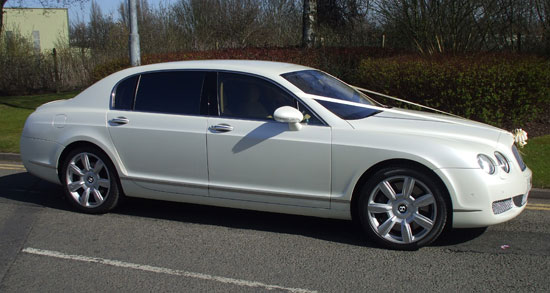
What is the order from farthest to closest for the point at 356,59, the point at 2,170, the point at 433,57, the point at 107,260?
the point at 356,59 → the point at 433,57 → the point at 2,170 → the point at 107,260

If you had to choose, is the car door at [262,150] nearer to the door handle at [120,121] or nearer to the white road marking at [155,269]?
the door handle at [120,121]

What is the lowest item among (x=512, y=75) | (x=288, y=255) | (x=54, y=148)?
(x=288, y=255)

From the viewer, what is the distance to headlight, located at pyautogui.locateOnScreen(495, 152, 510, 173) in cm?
480

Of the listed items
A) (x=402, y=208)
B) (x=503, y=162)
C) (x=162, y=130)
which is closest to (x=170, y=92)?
(x=162, y=130)

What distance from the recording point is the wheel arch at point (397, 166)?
15.6 feet

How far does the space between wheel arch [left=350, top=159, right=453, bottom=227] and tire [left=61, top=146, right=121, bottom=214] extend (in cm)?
255

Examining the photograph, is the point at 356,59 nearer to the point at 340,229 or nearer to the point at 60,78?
the point at 340,229

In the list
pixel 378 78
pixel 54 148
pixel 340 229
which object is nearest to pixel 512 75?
pixel 378 78

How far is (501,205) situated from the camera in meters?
4.74

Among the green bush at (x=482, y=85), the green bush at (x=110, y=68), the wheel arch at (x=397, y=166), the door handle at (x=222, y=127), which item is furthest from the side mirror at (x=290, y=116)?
the green bush at (x=110, y=68)

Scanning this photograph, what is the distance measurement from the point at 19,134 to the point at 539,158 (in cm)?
963

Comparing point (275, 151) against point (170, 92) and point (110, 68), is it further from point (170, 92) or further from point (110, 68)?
point (110, 68)

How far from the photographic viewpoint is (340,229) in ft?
18.4

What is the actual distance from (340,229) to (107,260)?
219 cm
